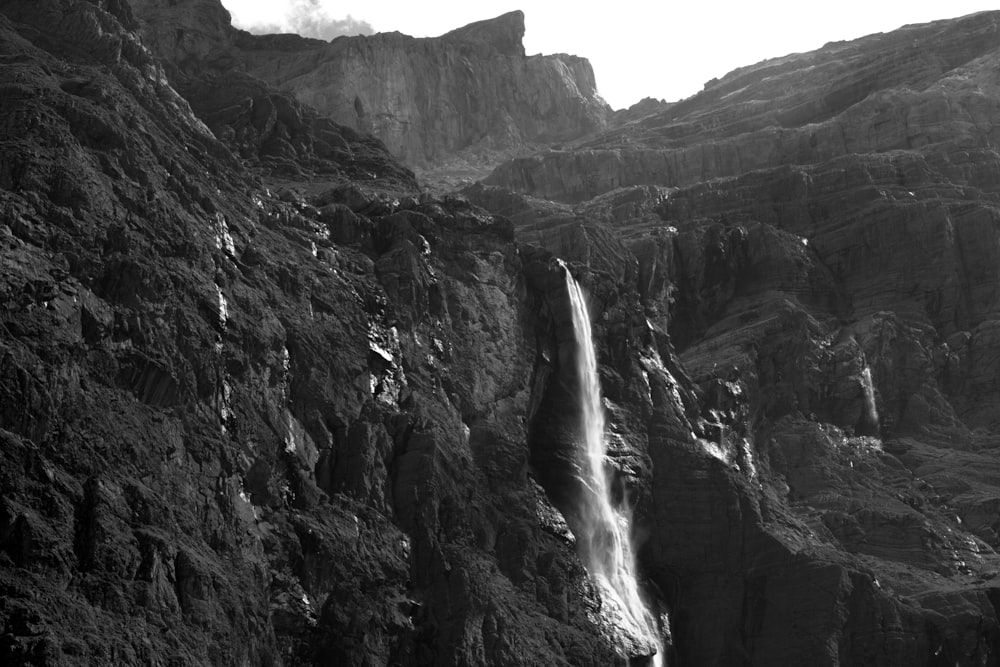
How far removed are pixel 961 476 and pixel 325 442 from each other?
48.7 m

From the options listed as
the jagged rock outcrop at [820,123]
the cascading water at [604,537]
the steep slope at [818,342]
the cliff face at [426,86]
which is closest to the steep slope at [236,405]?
the cascading water at [604,537]

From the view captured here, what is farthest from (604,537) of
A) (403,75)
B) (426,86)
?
(426,86)

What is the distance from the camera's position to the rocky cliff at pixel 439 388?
62531 mm

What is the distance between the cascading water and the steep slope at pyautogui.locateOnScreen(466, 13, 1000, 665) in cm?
209

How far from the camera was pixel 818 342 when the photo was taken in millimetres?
117875

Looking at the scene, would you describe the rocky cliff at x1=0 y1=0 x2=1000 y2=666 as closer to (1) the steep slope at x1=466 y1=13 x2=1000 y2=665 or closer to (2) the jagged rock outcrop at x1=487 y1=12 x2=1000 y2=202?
(1) the steep slope at x1=466 y1=13 x2=1000 y2=665

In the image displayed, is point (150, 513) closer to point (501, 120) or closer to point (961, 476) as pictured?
point (961, 476)

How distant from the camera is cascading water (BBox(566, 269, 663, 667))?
8625cm

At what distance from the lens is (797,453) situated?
360 feet

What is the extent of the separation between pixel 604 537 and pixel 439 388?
12.1 m

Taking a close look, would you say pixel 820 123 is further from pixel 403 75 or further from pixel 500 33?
pixel 500 33

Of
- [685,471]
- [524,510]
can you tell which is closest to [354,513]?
[524,510]

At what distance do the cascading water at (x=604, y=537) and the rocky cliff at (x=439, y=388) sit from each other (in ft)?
3.64

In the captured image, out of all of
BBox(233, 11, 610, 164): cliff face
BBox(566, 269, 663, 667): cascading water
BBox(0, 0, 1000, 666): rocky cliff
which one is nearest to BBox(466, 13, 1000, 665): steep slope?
BBox(0, 0, 1000, 666): rocky cliff
